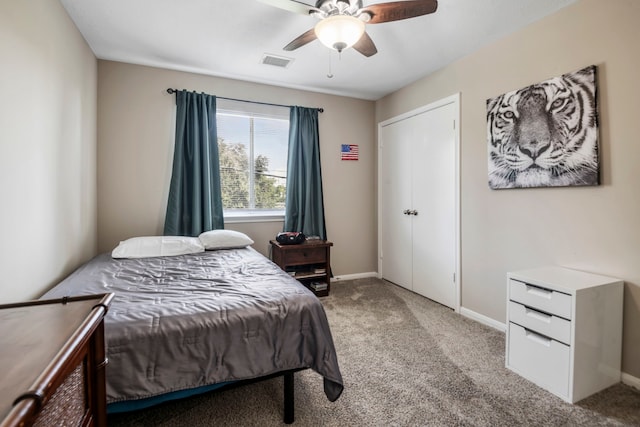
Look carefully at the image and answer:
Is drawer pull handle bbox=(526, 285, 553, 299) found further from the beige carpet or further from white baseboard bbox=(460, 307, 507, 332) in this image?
white baseboard bbox=(460, 307, 507, 332)

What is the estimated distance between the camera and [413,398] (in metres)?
1.76

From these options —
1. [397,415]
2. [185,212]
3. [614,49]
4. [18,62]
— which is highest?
[614,49]

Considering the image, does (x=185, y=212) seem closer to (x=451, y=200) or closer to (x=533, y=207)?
(x=451, y=200)

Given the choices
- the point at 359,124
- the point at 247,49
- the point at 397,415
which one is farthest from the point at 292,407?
the point at 359,124

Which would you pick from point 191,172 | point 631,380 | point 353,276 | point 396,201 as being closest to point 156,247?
point 191,172

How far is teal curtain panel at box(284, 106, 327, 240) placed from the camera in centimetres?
377

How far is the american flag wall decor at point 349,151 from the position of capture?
414cm

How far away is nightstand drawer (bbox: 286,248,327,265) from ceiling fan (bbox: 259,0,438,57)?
2.21 metres

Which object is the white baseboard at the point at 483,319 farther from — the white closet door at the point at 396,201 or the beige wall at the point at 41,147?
the beige wall at the point at 41,147

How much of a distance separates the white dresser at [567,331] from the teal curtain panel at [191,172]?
289cm

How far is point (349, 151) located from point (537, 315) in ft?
9.42

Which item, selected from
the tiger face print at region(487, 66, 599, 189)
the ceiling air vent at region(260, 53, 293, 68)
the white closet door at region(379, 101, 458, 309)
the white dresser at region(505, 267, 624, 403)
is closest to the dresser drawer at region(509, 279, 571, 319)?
the white dresser at region(505, 267, 624, 403)

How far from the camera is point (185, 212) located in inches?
128

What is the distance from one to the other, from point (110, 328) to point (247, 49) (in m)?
2.53
